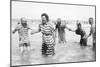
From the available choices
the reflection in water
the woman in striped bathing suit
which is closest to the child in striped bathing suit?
the woman in striped bathing suit

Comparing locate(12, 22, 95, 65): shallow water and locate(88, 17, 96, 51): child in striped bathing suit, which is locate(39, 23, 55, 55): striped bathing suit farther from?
locate(88, 17, 96, 51): child in striped bathing suit

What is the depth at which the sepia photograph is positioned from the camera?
2.47 meters

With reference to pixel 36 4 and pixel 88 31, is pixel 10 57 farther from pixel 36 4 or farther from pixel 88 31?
pixel 88 31

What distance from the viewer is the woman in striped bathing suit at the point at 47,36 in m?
2.58

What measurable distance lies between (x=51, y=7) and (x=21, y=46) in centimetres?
64

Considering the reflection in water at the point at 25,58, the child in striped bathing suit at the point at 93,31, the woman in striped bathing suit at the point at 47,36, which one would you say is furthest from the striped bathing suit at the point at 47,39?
the child in striped bathing suit at the point at 93,31

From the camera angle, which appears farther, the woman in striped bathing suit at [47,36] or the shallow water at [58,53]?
the woman in striped bathing suit at [47,36]

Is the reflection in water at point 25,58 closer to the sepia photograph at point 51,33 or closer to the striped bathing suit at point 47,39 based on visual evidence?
the sepia photograph at point 51,33

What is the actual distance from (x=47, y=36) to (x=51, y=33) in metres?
0.07

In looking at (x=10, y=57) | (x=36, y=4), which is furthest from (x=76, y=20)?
(x=10, y=57)

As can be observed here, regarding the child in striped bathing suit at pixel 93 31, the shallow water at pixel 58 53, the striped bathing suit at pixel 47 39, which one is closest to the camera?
the shallow water at pixel 58 53

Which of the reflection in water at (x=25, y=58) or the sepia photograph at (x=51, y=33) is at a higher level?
the sepia photograph at (x=51, y=33)

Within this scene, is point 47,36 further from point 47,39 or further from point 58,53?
point 58,53
